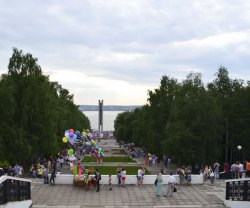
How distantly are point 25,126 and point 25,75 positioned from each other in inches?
186

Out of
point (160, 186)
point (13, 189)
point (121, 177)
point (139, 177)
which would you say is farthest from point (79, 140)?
point (13, 189)

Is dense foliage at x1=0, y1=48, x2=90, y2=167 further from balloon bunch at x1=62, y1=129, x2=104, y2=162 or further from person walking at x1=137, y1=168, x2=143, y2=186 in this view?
person walking at x1=137, y1=168, x2=143, y2=186

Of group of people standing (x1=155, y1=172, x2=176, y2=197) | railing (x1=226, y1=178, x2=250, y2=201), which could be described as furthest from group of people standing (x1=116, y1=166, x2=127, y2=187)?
railing (x1=226, y1=178, x2=250, y2=201)

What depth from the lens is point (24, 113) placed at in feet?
141

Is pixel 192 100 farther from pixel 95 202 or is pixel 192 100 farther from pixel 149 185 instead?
pixel 95 202

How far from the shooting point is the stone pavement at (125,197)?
2258 cm

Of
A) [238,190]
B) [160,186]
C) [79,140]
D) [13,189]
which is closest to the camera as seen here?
[13,189]

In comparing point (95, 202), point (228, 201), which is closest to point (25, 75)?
point (95, 202)

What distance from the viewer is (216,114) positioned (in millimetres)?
45156

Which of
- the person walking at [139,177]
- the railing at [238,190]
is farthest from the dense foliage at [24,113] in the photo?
the railing at [238,190]

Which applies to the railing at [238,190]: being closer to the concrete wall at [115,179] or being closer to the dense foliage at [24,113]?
the concrete wall at [115,179]

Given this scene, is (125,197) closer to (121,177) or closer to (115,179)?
(121,177)

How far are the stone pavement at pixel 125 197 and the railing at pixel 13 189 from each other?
1.51 m

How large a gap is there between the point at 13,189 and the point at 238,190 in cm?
924
